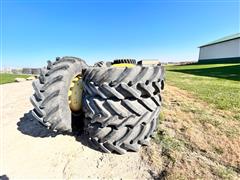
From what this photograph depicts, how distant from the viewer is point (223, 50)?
36281 mm

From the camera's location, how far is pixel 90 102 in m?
2.77

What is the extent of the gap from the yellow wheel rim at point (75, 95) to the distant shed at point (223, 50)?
114 feet

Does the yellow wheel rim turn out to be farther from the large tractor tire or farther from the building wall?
the building wall

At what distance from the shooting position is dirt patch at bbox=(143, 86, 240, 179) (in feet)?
7.57

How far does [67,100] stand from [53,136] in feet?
2.38

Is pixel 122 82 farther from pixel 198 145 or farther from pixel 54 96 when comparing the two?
pixel 198 145

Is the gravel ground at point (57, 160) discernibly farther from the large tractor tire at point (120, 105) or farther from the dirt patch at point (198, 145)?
the dirt patch at point (198, 145)

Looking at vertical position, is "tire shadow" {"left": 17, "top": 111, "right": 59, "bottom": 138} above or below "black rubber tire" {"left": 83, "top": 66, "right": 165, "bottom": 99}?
below

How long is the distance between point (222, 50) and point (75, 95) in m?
38.8

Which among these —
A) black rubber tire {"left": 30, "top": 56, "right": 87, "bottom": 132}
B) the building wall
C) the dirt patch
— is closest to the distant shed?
the building wall

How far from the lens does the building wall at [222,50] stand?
33250 mm

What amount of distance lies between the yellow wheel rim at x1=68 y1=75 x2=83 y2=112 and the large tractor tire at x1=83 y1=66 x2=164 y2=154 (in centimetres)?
34

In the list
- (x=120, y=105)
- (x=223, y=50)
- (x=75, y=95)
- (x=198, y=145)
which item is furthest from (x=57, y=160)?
(x=223, y=50)

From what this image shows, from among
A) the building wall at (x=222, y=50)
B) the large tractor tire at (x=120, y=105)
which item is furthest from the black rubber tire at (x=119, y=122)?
the building wall at (x=222, y=50)
